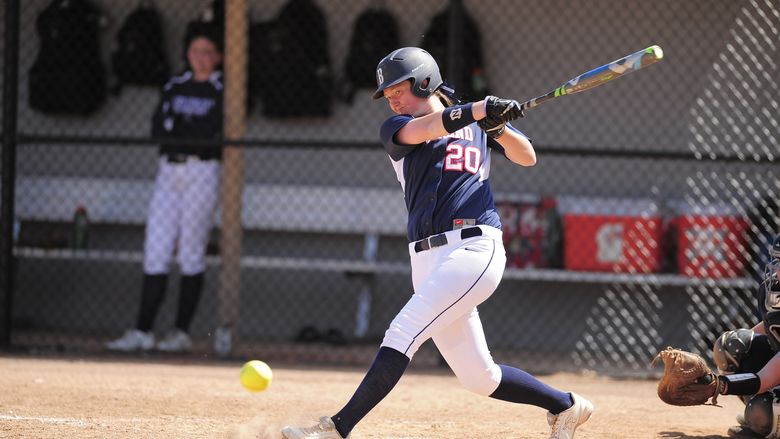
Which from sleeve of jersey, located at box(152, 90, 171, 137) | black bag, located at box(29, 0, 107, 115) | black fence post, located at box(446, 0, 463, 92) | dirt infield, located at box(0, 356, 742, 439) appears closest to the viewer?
dirt infield, located at box(0, 356, 742, 439)

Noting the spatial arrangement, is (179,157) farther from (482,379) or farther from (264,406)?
(482,379)

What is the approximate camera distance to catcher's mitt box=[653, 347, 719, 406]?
4.06 meters

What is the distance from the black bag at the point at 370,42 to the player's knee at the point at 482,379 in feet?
13.9

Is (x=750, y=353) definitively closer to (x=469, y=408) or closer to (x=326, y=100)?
(x=469, y=408)

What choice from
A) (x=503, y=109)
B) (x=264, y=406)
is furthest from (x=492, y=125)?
(x=264, y=406)

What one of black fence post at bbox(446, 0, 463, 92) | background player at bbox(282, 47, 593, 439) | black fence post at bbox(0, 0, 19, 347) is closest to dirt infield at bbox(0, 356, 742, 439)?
background player at bbox(282, 47, 593, 439)

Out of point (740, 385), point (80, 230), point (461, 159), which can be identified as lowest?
point (740, 385)

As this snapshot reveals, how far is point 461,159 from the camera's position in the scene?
3809 mm

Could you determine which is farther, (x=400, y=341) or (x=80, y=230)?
(x=80, y=230)

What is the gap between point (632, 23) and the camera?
7.63 meters

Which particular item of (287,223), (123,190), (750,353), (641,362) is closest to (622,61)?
(750,353)

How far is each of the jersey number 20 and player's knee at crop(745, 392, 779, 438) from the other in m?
1.58

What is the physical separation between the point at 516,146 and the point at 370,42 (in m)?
4.06

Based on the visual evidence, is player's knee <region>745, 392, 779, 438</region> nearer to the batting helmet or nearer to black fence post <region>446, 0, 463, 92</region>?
the batting helmet
